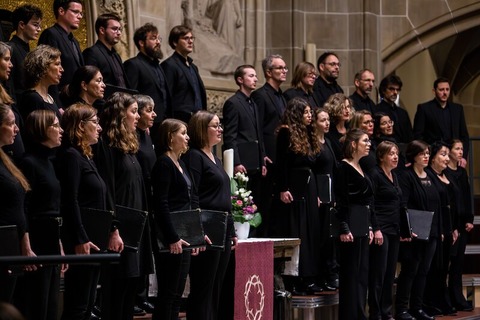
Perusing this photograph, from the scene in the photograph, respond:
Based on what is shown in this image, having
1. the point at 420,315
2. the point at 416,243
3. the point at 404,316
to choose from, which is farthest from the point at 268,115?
the point at 420,315

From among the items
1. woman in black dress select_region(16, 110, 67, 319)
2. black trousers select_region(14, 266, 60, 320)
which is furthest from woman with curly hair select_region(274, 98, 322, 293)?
black trousers select_region(14, 266, 60, 320)

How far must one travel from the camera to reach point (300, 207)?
8.95 metres

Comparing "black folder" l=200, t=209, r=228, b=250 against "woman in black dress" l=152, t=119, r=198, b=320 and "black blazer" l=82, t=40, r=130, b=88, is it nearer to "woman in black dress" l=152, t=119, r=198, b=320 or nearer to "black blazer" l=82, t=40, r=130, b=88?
"woman in black dress" l=152, t=119, r=198, b=320

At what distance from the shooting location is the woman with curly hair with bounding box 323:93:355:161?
938 cm

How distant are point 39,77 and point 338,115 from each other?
3512 millimetres

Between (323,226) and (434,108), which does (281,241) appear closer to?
(323,226)

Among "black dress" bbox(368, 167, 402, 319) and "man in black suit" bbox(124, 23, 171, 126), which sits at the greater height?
"man in black suit" bbox(124, 23, 171, 126)

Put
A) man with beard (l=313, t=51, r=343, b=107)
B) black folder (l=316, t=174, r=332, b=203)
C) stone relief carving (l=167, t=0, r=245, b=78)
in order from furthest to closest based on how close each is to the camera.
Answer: stone relief carving (l=167, t=0, r=245, b=78)
man with beard (l=313, t=51, r=343, b=107)
black folder (l=316, t=174, r=332, b=203)

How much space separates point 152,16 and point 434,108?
9.56 feet

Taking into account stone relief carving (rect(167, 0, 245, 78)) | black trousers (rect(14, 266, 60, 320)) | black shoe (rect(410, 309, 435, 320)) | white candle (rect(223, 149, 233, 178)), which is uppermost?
stone relief carving (rect(167, 0, 245, 78))

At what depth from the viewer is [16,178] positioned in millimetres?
5691

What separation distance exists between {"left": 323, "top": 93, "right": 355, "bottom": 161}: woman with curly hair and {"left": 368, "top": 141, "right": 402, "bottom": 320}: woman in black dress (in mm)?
393

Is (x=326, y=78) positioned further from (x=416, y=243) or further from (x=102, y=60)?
(x=102, y=60)

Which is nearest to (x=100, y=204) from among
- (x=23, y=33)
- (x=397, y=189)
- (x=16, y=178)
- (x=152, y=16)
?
(x=16, y=178)
